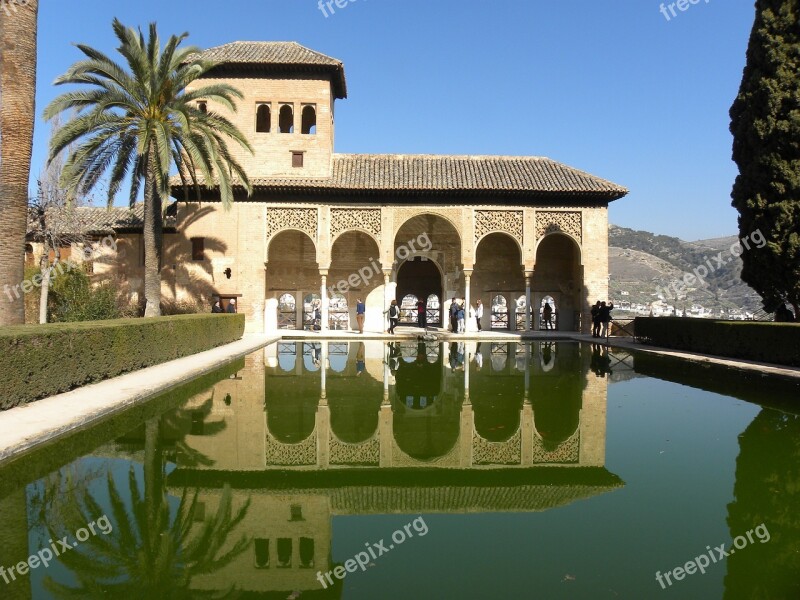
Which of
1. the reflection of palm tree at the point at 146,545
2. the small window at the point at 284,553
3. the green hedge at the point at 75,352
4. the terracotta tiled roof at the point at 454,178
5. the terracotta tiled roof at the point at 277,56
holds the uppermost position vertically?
the terracotta tiled roof at the point at 277,56

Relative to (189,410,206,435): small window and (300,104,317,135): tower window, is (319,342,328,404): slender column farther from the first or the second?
(300,104,317,135): tower window

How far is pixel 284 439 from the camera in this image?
5684 mm

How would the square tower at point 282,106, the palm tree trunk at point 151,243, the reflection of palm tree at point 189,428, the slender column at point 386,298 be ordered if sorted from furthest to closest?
the square tower at point 282,106 → the slender column at point 386,298 → the palm tree trunk at point 151,243 → the reflection of palm tree at point 189,428

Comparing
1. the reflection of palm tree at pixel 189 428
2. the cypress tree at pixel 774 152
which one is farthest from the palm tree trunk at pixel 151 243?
the cypress tree at pixel 774 152

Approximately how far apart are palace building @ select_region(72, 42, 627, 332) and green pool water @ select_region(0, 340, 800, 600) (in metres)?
14.4

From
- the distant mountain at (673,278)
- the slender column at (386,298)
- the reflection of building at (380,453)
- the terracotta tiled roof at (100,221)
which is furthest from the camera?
the distant mountain at (673,278)

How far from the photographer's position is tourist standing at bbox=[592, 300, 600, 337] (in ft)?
66.9

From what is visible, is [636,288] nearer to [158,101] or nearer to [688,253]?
[688,253]

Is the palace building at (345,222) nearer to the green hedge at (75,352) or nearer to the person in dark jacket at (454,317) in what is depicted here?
the person in dark jacket at (454,317)

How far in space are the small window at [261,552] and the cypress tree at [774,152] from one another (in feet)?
47.6

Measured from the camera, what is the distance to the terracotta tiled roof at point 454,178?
2144cm

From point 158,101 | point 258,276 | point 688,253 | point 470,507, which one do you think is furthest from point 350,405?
point 688,253

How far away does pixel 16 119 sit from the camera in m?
9.98

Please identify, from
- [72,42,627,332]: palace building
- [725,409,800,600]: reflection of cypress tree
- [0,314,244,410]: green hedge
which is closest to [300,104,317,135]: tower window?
[72,42,627,332]: palace building
